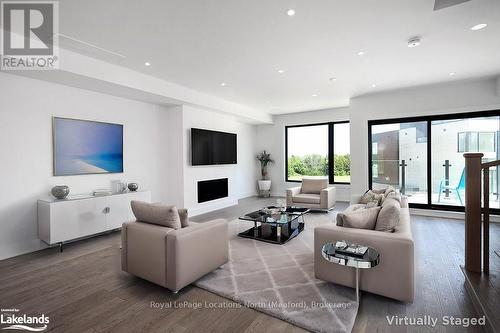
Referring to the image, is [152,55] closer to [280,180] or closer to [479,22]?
[479,22]

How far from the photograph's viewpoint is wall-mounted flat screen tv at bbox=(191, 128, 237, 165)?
19.9 feet

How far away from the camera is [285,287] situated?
2.62m

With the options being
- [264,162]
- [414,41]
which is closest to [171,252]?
[414,41]

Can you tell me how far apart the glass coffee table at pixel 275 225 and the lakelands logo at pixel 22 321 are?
2.67m

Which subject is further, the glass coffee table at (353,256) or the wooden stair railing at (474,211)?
the wooden stair railing at (474,211)

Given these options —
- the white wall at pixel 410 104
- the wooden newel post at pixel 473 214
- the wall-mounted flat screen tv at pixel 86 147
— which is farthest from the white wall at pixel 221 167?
the wooden newel post at pixel 473 214

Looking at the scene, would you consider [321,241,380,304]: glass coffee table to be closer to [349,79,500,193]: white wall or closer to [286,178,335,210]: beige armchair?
[286,178,335,210]: beige armchair

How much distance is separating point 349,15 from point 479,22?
1637mm

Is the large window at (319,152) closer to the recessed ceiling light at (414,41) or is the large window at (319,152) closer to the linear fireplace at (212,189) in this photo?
the linear fireplace at (212,189)

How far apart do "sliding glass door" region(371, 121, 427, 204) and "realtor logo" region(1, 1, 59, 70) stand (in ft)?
21.4

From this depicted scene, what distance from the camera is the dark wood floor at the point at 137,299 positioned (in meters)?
2.07

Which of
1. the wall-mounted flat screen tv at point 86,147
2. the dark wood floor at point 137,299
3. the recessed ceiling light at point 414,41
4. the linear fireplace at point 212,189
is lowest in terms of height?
the dark wood floor at point 137,299

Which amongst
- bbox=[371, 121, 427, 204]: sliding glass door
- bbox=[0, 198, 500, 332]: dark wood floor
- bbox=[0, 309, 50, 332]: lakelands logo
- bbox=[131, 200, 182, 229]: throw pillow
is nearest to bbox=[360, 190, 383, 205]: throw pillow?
bbox=[0, 198, 500, 332]: dark wood floor

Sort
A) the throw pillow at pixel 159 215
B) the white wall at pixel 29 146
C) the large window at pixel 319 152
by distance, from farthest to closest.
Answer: the large window at pixel 319 152 < the white wall at pixel 29 146 < the throw pillow at pixel 159 215
